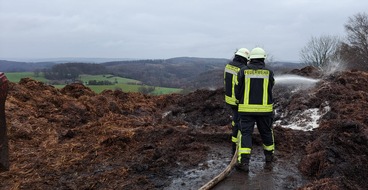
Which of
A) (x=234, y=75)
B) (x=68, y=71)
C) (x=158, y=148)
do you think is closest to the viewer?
(x=234, y=75)

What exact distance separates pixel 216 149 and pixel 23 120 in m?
4.49

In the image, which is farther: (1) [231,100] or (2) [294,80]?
(2) [294,80]

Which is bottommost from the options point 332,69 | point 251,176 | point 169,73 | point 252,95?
point 169,73

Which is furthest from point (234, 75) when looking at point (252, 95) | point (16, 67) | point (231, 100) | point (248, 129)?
point (16, 67)

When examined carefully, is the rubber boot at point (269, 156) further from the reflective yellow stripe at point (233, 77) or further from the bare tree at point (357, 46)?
the bare tree at point (357, 46)

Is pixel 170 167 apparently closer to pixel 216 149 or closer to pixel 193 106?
pixel 216 149

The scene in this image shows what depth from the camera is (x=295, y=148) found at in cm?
654

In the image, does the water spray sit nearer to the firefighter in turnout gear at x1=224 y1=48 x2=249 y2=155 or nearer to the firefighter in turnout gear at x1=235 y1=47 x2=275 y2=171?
the firefighter in turnout gear at x1=224 y1=48 x2=249 y2=155

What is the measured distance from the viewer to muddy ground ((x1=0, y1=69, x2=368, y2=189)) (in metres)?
4.99

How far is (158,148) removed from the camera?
20.5 feet

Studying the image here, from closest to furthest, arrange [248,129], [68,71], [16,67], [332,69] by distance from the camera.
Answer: [248,129] → [332,69] → [68,71] → [16,67]

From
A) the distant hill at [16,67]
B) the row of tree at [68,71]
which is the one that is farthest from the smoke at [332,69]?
the distant hill at [16,67]

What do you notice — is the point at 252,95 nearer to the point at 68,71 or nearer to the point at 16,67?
the point at 68,71

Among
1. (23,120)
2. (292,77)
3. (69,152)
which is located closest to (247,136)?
(69,152)
